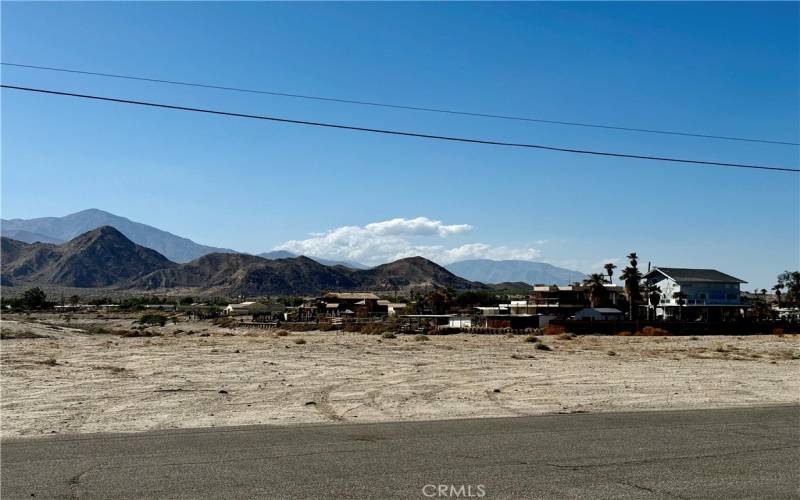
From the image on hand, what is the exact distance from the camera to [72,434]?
1387 centimetres

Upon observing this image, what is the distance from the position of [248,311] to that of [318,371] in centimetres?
9481

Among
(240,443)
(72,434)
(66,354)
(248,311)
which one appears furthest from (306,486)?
(248,311)

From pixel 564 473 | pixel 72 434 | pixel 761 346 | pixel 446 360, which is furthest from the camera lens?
pixel 761 346

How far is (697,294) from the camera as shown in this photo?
3799 inches

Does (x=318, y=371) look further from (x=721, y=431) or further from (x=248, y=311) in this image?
(x=248, y=311)

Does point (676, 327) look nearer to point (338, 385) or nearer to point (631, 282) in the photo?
point (631, 282)

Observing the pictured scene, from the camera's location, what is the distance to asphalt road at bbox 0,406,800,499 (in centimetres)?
955

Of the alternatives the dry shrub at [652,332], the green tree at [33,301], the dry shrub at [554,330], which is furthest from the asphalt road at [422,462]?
the green tree at [33,301]

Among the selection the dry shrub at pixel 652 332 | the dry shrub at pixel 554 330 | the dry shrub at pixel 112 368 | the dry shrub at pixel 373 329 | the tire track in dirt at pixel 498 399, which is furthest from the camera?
the dry shrub at pixel 373 329

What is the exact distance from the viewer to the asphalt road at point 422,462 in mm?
9547

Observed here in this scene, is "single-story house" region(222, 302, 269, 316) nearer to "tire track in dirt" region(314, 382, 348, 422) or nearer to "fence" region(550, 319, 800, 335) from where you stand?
→ "fence" region(550, 319, 800, 335)

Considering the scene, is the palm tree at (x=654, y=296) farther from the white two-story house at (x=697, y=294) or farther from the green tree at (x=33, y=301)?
the green tree at (x=33, y=301)

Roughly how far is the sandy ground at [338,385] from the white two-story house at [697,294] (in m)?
58.3

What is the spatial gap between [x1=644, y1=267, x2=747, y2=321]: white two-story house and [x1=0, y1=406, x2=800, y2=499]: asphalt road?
86260 mm
